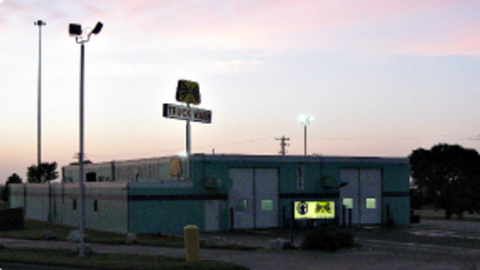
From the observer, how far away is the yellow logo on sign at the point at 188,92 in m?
49.1

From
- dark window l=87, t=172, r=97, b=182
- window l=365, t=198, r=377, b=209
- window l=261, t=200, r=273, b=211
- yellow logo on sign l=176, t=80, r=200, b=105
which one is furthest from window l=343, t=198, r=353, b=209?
dark window l=87, t=172, r=97, b=182

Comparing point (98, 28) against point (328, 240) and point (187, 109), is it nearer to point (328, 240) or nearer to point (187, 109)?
point (328, 240)

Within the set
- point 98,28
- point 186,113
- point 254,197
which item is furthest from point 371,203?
point 98,28

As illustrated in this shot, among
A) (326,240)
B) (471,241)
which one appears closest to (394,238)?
(471,241)

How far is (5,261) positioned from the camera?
2364cm

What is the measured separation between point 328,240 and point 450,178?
216 feet

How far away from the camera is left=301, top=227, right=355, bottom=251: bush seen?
27.7 m

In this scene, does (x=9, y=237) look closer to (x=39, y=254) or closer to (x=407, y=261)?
(x=39, y=254)

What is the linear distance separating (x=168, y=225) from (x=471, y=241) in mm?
20763

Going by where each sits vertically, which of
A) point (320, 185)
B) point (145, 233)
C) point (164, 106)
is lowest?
point (145, 233)

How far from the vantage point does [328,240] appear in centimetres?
2778

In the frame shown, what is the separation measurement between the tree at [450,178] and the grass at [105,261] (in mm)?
70366

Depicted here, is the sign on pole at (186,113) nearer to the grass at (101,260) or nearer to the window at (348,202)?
the window at (348,202)

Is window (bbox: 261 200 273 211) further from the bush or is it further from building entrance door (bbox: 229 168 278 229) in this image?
the bush
